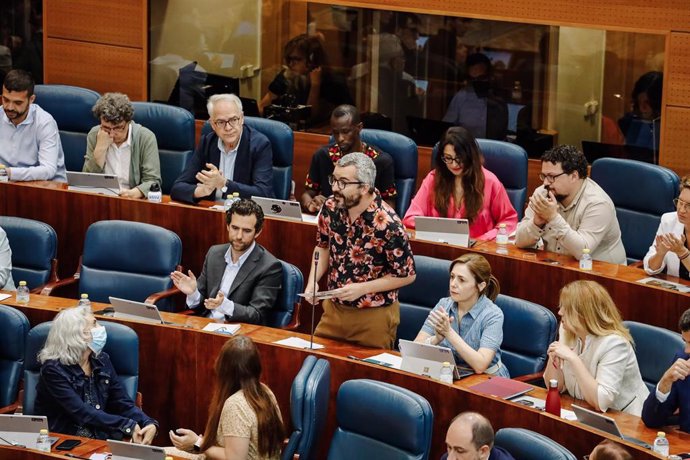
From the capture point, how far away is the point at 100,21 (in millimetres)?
8094

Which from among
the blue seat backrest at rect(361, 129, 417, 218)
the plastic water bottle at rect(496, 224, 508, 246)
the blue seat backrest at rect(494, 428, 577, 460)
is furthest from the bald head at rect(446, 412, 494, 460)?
the blue seat backrest at rect(361, 129, 417, 218)

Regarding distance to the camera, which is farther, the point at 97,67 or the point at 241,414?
the point at 97,67

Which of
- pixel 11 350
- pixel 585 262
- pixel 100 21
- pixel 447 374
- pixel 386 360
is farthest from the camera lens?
pixel 100 21

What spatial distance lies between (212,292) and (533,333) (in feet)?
4.67

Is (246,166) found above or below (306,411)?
above

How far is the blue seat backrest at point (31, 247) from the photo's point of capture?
6.11 metres

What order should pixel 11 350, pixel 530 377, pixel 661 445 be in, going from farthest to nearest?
pixel 11 350
pixel 530 377
pixel 661 445

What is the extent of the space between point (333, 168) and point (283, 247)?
612 millimetres

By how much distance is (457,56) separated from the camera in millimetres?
7176

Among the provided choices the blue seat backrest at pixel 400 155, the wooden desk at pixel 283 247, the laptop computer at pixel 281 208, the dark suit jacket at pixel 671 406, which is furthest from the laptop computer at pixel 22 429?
the blue seat backrest at pixel 400 155

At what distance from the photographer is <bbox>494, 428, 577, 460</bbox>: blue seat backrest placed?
388 centimetres

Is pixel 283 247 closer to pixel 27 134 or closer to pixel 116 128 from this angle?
pixel 116 128

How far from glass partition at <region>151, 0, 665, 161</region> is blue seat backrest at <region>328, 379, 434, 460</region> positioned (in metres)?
2.94

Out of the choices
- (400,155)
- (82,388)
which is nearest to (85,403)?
(82,388)
